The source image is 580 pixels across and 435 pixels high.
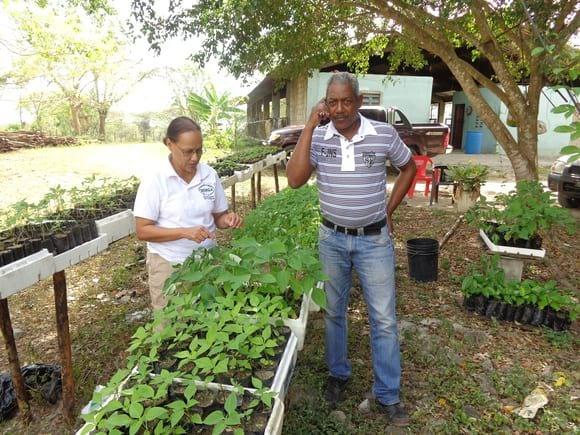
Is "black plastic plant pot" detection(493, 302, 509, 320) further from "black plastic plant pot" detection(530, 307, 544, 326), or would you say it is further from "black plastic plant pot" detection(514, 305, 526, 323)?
"black plastic plant pot" detection(530, 307, 544, 326)

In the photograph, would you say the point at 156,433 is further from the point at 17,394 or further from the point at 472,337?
the point at 472,337

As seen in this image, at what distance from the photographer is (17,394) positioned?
2.62m

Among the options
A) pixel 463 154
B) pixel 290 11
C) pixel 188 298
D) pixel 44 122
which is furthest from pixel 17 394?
pixel 44 122

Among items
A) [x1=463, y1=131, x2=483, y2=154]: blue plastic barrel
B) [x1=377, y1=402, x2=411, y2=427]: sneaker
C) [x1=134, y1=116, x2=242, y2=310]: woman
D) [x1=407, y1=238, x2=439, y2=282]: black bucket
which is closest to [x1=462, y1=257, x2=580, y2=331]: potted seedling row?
[x1=407, y1=238, x2=439, y2=282]: black bucket

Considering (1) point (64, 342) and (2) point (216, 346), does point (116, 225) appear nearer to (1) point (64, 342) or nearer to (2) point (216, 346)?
(1) point (64, 342)

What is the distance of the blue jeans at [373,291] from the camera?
95.9 inches

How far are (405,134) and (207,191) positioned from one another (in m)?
10.4

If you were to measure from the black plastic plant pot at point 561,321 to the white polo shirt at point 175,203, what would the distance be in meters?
3.11

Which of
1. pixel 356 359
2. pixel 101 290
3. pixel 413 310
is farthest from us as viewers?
pixel 101 290

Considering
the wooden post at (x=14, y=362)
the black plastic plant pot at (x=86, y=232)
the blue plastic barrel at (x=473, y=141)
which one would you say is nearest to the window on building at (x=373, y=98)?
the blue plastic barrel at (x=473, y=141)

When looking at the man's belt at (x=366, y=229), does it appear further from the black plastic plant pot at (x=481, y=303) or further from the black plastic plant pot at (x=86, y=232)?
the black plastic plant pot at (x=481, y=303)

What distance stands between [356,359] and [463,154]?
16.7 metres

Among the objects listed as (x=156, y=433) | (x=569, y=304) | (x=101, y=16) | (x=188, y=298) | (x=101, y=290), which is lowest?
(x=101, y=290)

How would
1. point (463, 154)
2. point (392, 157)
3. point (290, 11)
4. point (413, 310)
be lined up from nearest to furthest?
point (392, 157)
point (413, 310)
point (290, 11)
point (463, 154)
